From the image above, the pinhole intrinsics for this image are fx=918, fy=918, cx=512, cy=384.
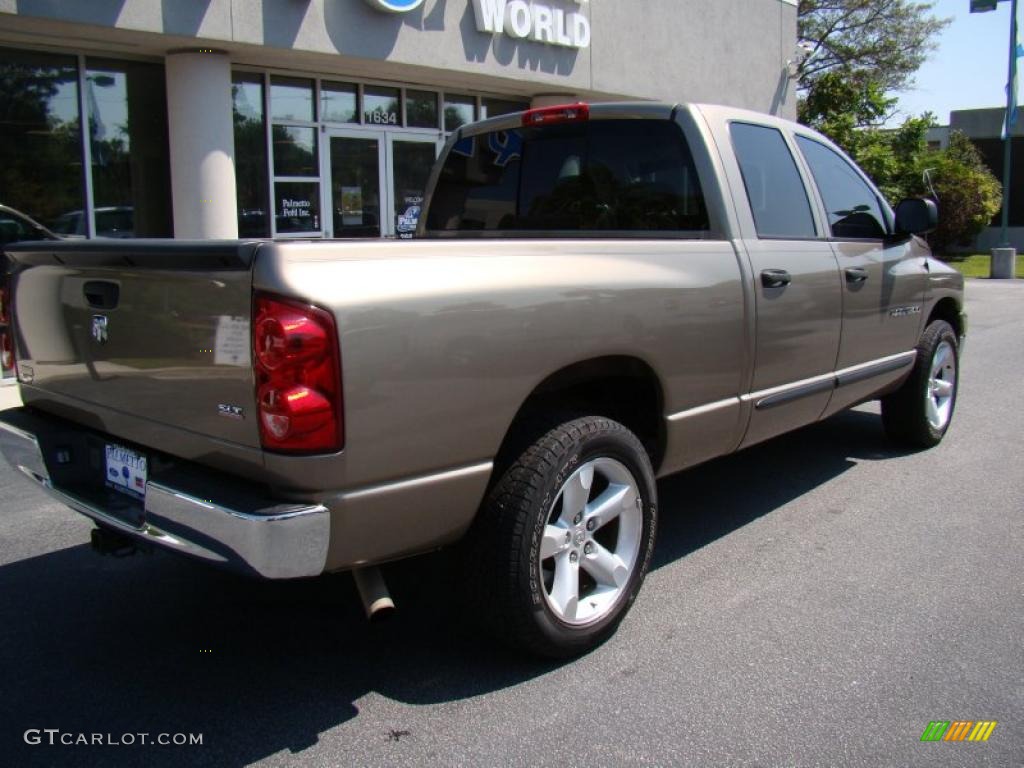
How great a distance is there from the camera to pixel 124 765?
8.72 feet

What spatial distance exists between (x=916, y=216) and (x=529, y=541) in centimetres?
346

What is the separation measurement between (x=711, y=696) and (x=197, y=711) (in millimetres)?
1667

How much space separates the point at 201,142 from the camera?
10.5 m

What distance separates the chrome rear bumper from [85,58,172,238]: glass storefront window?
929 cm

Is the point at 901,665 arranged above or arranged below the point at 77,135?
below

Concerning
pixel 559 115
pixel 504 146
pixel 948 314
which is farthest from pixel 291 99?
pixel 948 314

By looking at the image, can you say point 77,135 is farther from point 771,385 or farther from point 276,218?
point 771,385

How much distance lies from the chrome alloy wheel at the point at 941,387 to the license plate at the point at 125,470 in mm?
4767

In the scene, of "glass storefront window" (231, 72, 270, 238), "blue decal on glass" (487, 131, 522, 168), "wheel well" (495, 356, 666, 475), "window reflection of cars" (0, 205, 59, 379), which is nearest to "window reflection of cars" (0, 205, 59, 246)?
"window reflection of cars" (0, 205, 59, 379)

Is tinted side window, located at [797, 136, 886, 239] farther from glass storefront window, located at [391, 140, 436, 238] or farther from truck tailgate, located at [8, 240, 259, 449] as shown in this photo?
glass storefront window, located at [391, 140, 436, 238]

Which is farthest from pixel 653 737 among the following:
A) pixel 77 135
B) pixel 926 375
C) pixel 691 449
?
pixel 77 135

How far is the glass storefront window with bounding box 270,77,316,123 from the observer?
1202cm

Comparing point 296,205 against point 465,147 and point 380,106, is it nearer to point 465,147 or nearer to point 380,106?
point 380,106

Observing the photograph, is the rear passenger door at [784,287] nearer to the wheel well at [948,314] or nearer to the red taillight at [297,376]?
the wheel well at [948,314]
